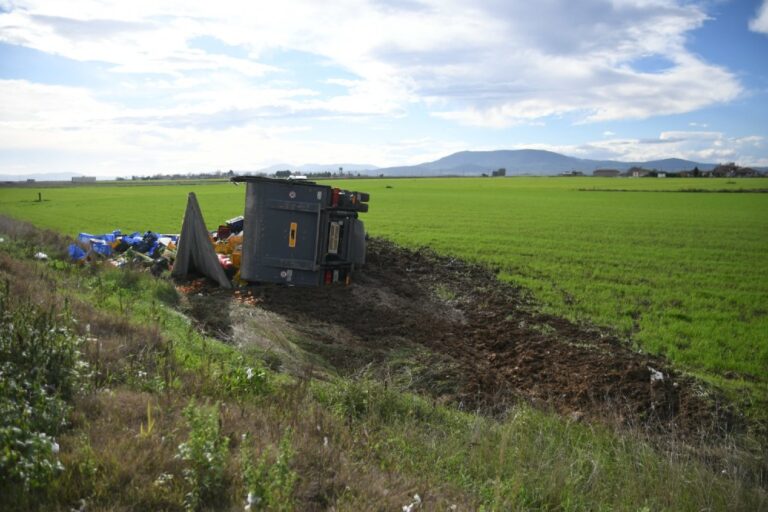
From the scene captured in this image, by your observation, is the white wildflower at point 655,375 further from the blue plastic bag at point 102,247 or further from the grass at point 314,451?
the blue plastic bag at point 102,247

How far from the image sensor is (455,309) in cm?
1210

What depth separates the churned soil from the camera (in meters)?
7.23

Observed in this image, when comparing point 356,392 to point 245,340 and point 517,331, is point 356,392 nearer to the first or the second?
point 245,340

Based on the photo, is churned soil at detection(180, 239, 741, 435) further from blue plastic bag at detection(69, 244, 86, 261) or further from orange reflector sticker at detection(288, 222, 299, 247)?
blue plastic bag at detection(69, 244, 86, 261)

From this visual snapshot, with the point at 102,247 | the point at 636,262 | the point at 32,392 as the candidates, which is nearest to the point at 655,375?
the point at 32,392

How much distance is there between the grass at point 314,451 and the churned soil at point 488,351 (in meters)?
0.75

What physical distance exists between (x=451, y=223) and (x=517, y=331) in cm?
2067

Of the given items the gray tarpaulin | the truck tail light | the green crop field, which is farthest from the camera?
the truck tail light

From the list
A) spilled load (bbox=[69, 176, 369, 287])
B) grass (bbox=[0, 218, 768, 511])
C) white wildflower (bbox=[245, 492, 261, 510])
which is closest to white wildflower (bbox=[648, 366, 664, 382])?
grass (bbox=[0, 218, 768, 511])

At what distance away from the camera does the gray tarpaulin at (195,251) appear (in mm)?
11797

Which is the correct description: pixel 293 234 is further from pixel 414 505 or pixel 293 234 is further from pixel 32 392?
pixel 414 505

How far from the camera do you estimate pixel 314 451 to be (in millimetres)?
4078

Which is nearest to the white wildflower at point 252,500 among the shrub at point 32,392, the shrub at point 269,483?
the shrub at point 269,483

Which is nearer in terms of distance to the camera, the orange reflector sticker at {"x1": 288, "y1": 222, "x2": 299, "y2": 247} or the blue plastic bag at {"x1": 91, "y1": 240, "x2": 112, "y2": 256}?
the orange reflector sticker at {"x1": 288, "y1": 222, "x2": 299, "y2": 247}
